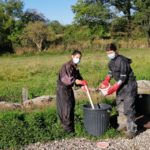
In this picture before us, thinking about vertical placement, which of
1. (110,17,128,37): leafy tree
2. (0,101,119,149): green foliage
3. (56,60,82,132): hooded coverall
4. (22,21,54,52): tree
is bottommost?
(0,101,119,149): green foliage

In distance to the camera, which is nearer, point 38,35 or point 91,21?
point 38,35

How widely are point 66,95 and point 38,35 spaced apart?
131 ft

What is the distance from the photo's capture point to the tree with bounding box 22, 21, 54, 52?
157ft

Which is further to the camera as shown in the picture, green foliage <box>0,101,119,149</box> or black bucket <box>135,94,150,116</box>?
black bucket <box>135,94,150,116</box>

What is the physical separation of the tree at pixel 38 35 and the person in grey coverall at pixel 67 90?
38.2m

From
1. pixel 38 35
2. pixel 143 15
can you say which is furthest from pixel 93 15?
pixel 38 35

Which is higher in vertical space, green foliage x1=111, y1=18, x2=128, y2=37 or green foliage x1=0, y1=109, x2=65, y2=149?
green foliage x1=111, y1=18, x2=128, y2=37

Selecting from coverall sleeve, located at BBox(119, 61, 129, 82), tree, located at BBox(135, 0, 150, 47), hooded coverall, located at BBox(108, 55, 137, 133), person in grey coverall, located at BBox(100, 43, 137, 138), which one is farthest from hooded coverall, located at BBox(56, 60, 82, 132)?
tree, located at BBox(135, 0, 150, 47)

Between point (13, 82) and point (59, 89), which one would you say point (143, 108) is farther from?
point (13, 82)

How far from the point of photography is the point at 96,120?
8.81 metres

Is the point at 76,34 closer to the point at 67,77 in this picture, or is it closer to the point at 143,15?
the point at 143,15

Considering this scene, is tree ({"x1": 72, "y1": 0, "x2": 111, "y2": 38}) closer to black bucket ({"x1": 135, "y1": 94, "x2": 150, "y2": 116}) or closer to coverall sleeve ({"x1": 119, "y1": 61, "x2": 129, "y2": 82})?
black bucket ({"x1": 135, "y1": 94, "x2": 150, "y2": 116})

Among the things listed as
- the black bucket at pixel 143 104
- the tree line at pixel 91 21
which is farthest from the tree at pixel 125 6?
the black bucket at pixel 143 104

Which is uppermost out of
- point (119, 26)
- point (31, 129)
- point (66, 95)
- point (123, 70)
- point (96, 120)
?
point (119, 26)
